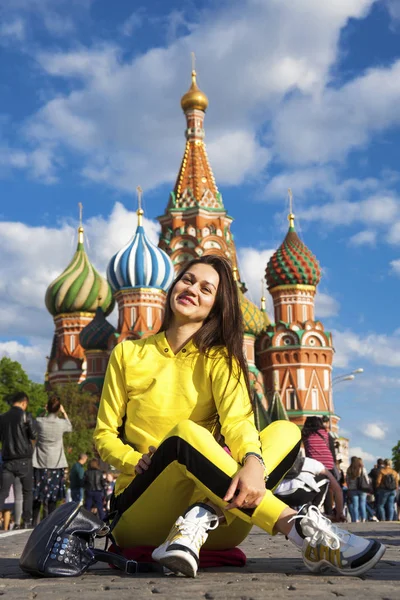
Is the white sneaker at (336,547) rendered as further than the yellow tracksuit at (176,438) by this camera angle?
No

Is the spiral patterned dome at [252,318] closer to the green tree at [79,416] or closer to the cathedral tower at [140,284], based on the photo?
the cathedral tower at [140,284]

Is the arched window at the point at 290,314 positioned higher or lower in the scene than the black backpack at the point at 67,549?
higher

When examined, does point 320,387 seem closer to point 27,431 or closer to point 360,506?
point 360,506

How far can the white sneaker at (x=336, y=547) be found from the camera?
340 cm

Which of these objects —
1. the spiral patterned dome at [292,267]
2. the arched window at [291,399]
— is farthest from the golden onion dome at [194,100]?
the arched window at [291,399]

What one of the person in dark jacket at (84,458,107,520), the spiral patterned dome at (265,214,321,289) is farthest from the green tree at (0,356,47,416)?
the person in dark jacket at (84,458,107,520)

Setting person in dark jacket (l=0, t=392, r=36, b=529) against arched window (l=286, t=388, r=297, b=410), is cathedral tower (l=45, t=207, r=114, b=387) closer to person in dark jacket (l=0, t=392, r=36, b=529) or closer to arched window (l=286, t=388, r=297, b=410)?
arched window (l=286, t=388, r=297, b=410)

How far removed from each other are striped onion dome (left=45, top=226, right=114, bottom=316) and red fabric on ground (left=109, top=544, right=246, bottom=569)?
Answer: 50.8 m

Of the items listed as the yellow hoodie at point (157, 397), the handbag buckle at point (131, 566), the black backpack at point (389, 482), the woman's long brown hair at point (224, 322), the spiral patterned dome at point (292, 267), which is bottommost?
the handbag buckle at point (131, 566)

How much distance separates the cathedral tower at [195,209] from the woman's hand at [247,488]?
42889mm

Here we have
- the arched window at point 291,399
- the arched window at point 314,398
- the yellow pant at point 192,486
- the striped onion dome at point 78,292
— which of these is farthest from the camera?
the striped onion dome at point 78,292

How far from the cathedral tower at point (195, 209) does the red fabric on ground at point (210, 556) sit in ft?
139

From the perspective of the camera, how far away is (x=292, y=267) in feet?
160

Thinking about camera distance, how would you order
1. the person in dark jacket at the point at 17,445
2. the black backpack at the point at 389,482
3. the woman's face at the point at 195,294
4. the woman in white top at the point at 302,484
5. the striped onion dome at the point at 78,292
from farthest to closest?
the striped onion dome at the point at 78,292
the black backpack at the point at 389,482
the person in dark jacket at the point at 17,445
the woman in white top at the point at 302,484
the woman's face at the point at 195,294
